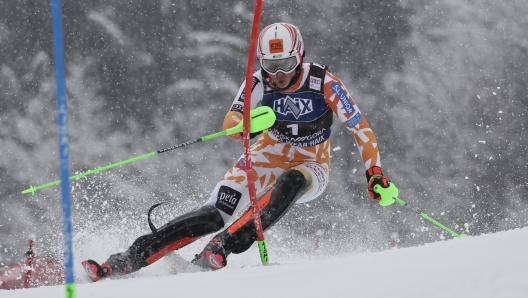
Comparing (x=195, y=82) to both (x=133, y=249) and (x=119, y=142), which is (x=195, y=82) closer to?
(x=119, y=142)

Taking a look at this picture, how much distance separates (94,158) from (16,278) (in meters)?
7.13

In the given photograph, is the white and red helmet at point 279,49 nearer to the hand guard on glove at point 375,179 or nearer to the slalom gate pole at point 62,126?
the hand guard on glove at point 375,179

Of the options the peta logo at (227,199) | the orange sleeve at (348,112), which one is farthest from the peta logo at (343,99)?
the peta logo at (227,199)

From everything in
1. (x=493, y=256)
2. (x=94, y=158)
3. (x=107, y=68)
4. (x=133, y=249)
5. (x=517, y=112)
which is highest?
(x=107, y=68)

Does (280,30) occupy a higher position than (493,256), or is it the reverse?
(280,30)

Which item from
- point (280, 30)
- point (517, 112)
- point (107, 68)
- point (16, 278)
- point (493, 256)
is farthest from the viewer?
point (107, 68)

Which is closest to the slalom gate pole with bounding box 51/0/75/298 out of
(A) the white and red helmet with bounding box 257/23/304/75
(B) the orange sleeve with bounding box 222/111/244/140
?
(B) the orange sleeve with bounding box 222/111/244/140

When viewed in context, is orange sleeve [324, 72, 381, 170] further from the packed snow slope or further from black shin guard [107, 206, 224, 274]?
the packed snow slope

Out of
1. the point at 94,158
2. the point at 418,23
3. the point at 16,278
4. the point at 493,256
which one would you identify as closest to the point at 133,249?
the point at 16,278

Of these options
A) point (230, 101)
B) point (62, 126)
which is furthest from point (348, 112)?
point (230, 101)

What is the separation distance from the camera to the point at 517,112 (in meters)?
10.9

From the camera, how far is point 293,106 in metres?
3.98

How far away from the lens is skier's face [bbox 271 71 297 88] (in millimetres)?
3827

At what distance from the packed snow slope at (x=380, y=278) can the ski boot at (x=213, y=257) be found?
2.18ft
